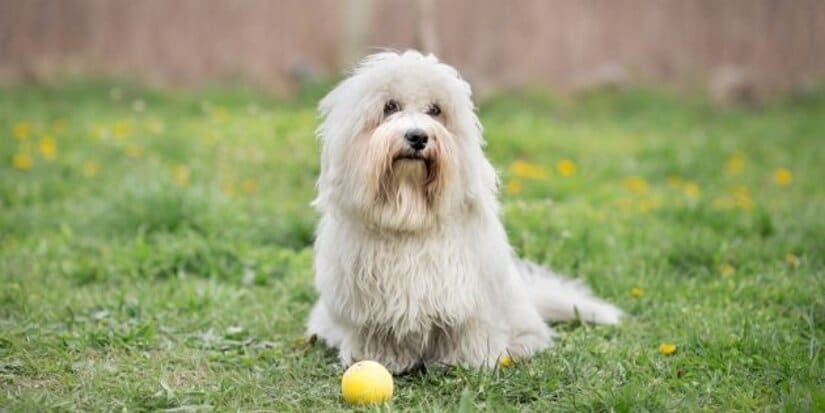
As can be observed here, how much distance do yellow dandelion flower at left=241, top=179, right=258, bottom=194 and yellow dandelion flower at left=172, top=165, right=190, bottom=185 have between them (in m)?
0.41

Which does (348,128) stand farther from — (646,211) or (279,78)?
(279,78)

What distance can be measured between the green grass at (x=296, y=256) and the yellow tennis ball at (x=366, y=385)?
84mm

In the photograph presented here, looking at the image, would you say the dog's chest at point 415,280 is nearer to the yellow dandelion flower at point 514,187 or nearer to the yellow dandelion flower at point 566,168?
the yellow dandelion flower at point 514,187

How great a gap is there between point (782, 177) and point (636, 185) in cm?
122

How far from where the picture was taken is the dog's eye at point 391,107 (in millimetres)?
3883

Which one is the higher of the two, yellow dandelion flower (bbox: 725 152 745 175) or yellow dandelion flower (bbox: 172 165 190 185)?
yellow dandelion flower (bbox: 725 152 745 175)

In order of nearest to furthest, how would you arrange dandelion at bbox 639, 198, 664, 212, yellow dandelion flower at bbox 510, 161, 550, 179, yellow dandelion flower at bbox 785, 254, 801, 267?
1. yellow dandelion flower at bbox 785, 254, 801, 267
2. dandelion at bbox 639, 198, 664, 212
3. yellow dandelion flower at bbox 510, 161, 550, 179

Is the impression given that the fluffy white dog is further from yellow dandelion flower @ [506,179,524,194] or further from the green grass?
yellow dandelion flower @ [506,179,524,194]

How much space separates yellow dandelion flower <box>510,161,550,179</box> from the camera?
24.0ft

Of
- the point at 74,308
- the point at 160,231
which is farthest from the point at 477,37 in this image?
the point at 74,308

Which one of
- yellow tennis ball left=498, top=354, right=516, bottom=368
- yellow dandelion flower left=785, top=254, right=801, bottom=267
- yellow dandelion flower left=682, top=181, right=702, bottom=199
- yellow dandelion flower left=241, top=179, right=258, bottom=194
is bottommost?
yellow dandelion flower left=241, top=179, right=258, bottom=194

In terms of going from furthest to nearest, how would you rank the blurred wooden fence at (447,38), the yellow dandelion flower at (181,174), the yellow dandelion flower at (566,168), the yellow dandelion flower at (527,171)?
the blurred wooden fence at (447,38), the yellow dandelion flower at (566,168), the yellow dandelion flower at (527,171), the yellow dandelion flower at (181,174)

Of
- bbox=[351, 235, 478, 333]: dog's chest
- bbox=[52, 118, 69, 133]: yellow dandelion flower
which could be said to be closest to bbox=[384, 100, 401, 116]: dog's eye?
bbox=[351, 235, 478, 333]: dog's chest

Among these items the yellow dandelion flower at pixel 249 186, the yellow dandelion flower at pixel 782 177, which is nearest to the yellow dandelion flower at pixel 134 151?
the yellow dandelion flower at pixel 249 186
